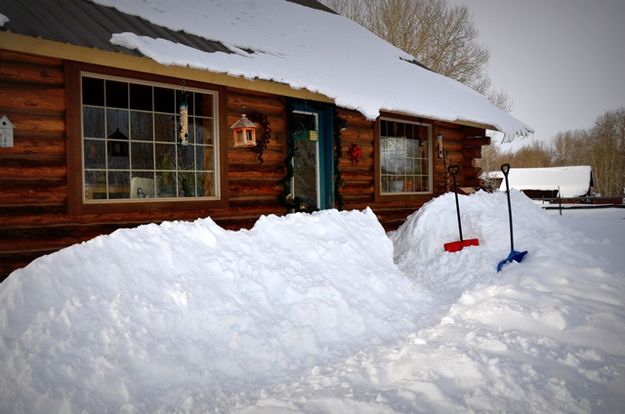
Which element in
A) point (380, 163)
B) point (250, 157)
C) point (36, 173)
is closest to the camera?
point (36, 173)

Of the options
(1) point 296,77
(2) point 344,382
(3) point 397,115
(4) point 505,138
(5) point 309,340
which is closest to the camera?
(2) point 344,382

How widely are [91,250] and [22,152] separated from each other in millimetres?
1740

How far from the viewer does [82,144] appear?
5.38 metres

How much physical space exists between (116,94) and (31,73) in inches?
38.4

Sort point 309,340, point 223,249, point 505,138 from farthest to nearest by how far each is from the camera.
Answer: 1. point 505,138
2. point 223,249
3. point 309,340

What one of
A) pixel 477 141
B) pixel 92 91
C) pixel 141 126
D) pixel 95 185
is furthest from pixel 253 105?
pixel 477 141

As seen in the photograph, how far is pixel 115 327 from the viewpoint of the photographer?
11.6 ft

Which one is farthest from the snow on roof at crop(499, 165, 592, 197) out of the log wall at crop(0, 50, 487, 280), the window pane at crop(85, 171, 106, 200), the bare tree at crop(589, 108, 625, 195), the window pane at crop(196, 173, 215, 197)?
the window pane at crop(85, 171, 106, 200)

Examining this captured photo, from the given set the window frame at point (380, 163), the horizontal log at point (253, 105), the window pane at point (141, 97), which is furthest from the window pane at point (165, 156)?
the window frame at point (380, 163)

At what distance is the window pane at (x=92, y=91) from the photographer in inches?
221

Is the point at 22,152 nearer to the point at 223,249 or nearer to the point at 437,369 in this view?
the point at 223,249

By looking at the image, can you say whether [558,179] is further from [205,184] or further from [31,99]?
[31,99]

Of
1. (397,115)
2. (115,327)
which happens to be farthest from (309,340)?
(397,115)

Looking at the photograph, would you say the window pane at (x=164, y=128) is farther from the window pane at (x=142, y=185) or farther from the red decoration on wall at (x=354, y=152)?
the red decoration on wall at (x=354, y=152)
